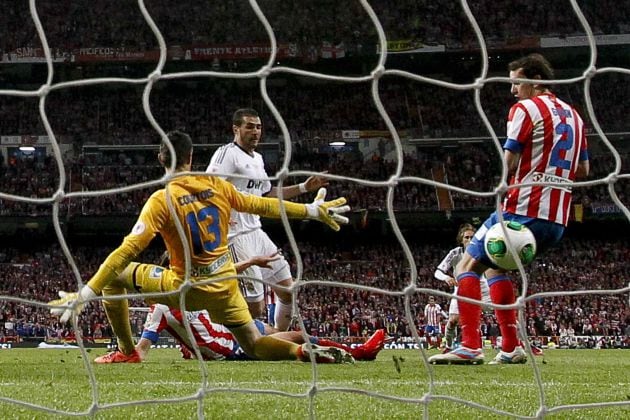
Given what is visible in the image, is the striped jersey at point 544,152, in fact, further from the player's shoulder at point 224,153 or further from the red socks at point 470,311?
the player's shoulder at point 224,153

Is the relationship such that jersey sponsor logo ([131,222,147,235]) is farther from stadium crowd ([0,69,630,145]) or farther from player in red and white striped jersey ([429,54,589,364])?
stadium crowd ([0,69,630,145])

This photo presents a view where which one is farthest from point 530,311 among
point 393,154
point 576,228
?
point 393,154

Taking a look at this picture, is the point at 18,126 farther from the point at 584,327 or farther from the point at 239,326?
the point at 239,326

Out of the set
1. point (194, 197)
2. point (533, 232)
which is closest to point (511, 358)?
point (533, 232)

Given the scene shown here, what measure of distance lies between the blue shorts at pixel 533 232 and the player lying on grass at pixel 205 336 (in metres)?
1.97

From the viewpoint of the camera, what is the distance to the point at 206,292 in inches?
204

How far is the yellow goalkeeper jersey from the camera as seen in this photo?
191 inches

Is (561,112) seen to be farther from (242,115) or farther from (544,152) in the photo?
(242,115)

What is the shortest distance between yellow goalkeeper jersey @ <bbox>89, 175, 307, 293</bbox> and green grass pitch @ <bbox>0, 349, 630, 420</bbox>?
76 centimetres

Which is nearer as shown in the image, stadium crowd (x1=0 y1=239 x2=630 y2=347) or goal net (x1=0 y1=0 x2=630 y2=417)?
stadium crowd (x1=0 y1=239 x2=630 y2=347)

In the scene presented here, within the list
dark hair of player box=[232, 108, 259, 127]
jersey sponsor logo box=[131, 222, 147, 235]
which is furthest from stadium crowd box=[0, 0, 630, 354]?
jersey sponsor logo box=[131, 222, 147, 235]

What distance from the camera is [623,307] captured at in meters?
22.5

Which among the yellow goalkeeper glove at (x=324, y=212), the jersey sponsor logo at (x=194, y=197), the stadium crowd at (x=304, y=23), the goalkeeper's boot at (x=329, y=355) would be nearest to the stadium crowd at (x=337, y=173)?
the stadium crowd at (x=304, y=23)

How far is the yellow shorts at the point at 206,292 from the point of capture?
5219 millimetres
